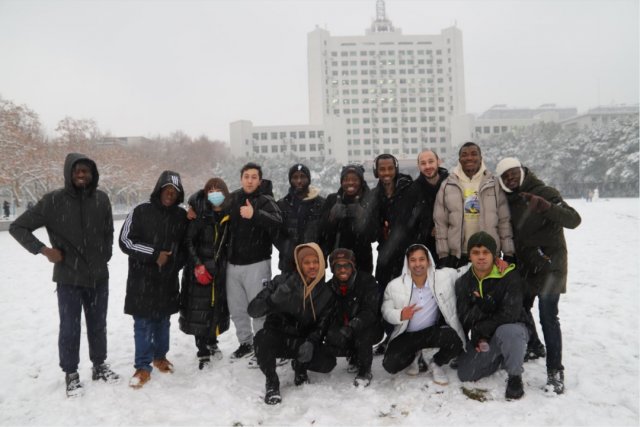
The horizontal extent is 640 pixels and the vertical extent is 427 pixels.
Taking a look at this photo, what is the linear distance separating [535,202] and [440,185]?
951mm

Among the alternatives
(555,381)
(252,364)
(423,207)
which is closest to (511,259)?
(423,207)

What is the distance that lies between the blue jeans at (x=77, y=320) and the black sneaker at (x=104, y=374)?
5cm

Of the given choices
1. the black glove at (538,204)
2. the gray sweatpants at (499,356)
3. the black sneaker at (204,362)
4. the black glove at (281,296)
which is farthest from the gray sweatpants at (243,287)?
the black glove at (538,204)

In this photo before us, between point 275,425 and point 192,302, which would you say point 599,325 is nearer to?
point 275,425

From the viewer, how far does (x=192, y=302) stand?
4.32 metres

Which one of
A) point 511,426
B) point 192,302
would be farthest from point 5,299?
point 511,426

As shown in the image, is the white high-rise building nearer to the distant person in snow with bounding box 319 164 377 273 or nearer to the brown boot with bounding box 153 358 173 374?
the distant person in snow with bounding box 319 164 377 273

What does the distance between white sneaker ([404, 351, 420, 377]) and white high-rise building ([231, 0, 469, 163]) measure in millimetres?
93650

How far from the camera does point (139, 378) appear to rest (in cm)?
397

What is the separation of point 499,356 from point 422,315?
29.1 inches

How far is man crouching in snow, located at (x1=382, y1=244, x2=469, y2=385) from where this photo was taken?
152 inches

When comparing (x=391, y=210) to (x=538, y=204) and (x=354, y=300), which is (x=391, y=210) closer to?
(x=354, y=300)

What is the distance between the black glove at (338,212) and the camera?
14.2 ft

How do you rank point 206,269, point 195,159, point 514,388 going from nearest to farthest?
point 514,388
point 206,269
point 195,159
